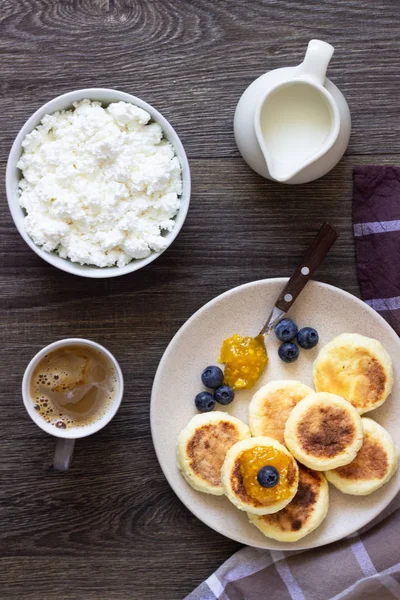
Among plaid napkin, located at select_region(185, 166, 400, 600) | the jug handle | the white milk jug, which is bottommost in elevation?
plaid napkin, located at select_region(185, 166, 400, 600)

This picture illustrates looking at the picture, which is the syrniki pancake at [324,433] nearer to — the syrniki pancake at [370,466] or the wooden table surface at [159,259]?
the syrniki pancake at [370,466]

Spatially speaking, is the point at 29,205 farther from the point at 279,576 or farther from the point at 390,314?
the point at 279,576

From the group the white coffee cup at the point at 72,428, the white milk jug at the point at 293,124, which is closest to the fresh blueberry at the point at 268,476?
the white coffee cup at the point at 72,428

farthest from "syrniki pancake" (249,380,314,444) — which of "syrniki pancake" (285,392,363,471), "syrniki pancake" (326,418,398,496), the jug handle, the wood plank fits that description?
the jug handle

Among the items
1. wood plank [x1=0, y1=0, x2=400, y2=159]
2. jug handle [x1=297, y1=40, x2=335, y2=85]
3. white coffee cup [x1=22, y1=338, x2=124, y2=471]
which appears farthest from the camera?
wood plank [x1=0, y1=0, x2=400, y2=159]

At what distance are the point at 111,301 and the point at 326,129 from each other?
2.17 feet

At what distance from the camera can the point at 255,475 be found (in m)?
1.51

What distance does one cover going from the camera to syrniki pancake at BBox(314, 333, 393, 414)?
1604mm

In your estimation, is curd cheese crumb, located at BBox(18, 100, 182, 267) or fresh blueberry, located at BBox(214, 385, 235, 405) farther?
fresh blueberry, located at BBox(214, 385, 235, 405)

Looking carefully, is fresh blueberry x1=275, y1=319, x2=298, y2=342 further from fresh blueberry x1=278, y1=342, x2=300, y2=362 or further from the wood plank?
the wood plank

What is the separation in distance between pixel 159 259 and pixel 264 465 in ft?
1.83

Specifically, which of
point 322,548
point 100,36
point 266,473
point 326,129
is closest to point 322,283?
point 326,129

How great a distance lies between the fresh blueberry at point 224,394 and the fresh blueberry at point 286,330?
0.18m

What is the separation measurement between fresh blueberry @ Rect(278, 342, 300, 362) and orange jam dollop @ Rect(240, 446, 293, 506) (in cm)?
22
